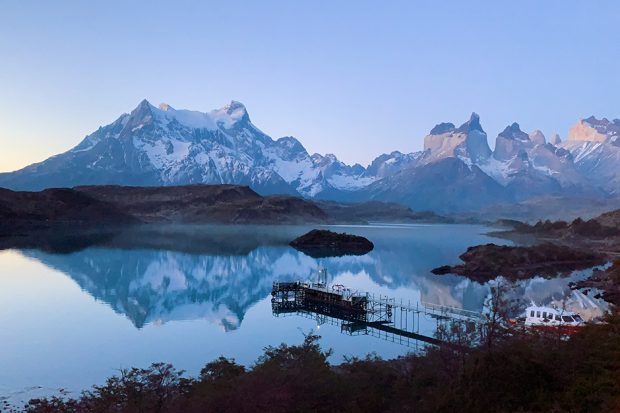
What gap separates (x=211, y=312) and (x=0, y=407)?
112 feet

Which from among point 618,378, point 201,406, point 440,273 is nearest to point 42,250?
point 440,273

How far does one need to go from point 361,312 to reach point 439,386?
116ft

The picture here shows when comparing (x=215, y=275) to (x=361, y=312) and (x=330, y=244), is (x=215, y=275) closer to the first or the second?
(x=361, y=312)

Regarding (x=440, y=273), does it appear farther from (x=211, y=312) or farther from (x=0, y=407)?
(x=0, y=407)

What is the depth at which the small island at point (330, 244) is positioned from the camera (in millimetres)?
149125

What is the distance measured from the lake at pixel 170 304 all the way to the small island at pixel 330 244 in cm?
1526

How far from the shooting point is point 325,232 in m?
169

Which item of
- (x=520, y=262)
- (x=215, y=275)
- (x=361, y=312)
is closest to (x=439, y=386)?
(x=361, y=312)

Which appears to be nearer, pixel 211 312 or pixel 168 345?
pixel 168 345

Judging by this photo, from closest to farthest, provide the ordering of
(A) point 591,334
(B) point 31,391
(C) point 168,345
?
1. (A) point 591,334
2. (B) point 31,391
3. (C) point 168,345

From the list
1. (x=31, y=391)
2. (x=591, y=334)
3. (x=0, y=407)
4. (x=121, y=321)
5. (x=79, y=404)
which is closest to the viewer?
(x=591, y=334)

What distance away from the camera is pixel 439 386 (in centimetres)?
2345

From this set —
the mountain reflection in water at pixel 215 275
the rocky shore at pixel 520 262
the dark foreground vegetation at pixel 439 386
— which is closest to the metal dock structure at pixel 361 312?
the mountain reflection in water at pixel 215 275

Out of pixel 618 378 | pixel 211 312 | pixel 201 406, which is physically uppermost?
pixel 618 378
